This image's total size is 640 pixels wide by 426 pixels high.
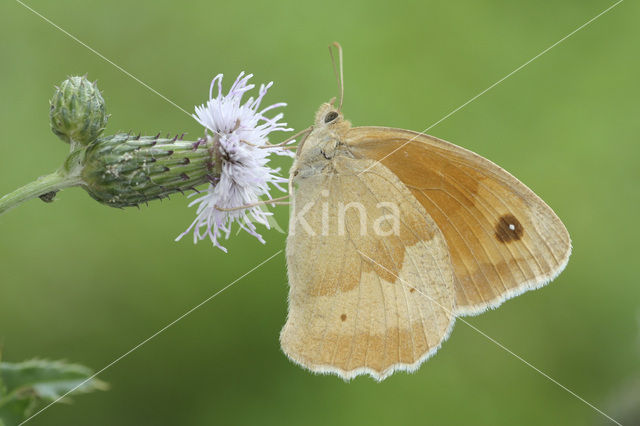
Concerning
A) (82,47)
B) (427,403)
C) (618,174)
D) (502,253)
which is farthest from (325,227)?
(618,174)

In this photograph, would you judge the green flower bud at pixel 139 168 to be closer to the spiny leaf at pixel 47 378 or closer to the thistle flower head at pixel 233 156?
the thistle flower head at pixel 233 156

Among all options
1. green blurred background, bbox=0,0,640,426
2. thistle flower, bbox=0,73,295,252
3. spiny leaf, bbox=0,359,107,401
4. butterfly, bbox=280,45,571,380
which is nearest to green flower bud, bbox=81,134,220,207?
thistle flower, bbox=0,73,295,252

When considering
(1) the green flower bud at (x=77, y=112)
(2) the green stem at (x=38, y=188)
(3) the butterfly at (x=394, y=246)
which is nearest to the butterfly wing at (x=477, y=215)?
(3) the butterfly at (x=394, y=246)

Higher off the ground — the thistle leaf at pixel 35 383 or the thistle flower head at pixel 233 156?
the thistle flower head at pixel 233 156

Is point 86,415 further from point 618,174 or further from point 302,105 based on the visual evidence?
point 618,174

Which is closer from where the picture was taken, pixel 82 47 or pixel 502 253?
pixel 502 253

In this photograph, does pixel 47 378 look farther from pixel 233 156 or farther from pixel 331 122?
pixel 331 122

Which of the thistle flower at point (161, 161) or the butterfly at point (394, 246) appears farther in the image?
the butterfly at point (394, 246)
